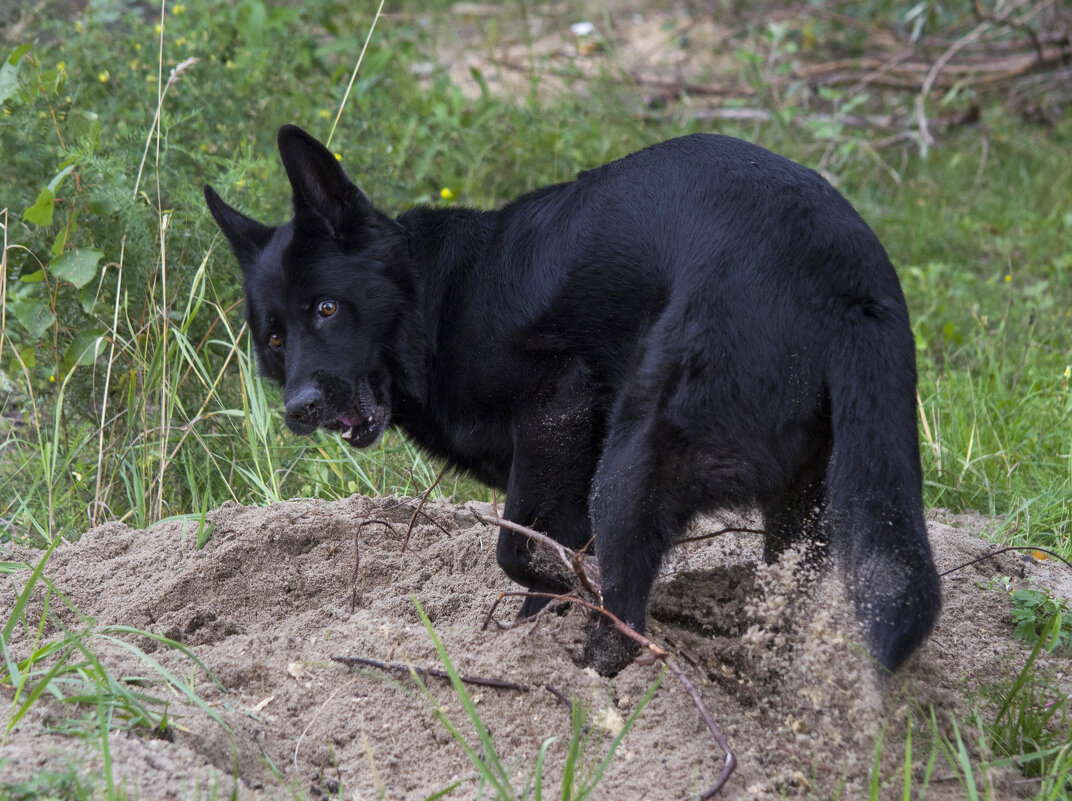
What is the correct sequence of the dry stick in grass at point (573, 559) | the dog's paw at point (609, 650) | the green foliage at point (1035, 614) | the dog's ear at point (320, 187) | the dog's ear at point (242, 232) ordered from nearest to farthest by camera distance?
1. the dry stick in grass at point (573, 559)
2. the dog's paw at point (609, 650)
3. the green foliage at point (1035, 614)
4. the dog's ear at point (320, 187)
5. the dog's ear at point (242, 232)

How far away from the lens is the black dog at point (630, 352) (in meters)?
2.12

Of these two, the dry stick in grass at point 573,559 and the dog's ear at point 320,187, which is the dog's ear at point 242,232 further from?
the dry stick in grass at point 573,559

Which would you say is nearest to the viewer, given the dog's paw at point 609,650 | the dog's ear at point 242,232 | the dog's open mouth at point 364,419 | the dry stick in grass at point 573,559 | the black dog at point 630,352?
the black dog at point 630,352

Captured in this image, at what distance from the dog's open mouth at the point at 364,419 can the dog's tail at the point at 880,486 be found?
135cm

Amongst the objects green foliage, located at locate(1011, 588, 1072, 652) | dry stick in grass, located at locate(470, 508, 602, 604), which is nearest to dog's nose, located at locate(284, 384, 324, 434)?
dry stick in grass, located at locate(470, 508, 602, 604)

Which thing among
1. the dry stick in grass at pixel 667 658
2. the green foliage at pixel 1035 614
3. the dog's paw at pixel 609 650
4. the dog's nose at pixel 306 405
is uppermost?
the dog's nose at pixel 306 405

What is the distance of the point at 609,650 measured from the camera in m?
2.41

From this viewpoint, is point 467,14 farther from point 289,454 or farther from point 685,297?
point 685,297

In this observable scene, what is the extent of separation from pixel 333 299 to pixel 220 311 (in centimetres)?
71

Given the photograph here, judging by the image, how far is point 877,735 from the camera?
202 cm

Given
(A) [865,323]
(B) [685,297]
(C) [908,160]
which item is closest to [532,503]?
(B) [685,297]

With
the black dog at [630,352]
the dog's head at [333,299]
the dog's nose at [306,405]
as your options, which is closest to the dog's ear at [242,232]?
the black dog at [630,352]

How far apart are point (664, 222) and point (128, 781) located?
5.52ft

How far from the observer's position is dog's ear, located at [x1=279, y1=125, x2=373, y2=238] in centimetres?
275
